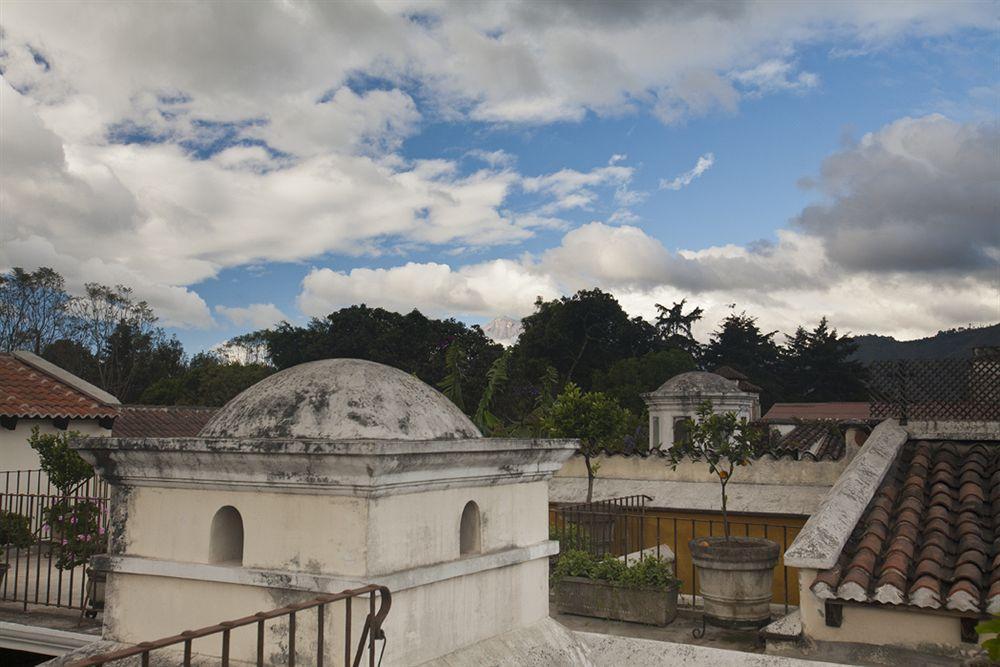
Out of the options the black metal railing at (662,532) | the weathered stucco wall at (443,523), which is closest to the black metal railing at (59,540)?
the black metal railing at (662,532)

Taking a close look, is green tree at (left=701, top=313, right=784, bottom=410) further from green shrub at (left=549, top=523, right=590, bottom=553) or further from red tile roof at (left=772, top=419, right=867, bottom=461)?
green shrub at (left=549, top=523, right=590, bottom=553)

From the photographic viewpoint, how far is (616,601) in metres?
8.30

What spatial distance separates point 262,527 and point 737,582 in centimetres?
572

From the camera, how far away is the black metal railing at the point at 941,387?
9023 millimetres

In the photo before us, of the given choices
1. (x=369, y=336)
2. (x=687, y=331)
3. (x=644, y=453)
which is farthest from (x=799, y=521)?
(x=687, y=331)

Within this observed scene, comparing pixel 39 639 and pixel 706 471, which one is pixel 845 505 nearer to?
pixel 706 471

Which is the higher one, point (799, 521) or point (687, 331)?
point (687, 331)

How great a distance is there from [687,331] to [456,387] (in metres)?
46.9

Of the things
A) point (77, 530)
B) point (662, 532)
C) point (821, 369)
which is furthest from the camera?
point (821, 369)

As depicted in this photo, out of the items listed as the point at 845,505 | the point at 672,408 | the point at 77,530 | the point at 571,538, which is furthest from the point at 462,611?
the point at 672,408

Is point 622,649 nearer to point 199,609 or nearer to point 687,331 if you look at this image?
point 199,609

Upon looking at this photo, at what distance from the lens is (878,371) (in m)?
9.67

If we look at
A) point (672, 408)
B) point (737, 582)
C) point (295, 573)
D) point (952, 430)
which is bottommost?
point (737, 582)

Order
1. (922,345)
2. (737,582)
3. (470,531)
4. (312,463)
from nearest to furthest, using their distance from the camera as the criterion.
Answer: (312,463), (470,531), (737,582), (922,345)
